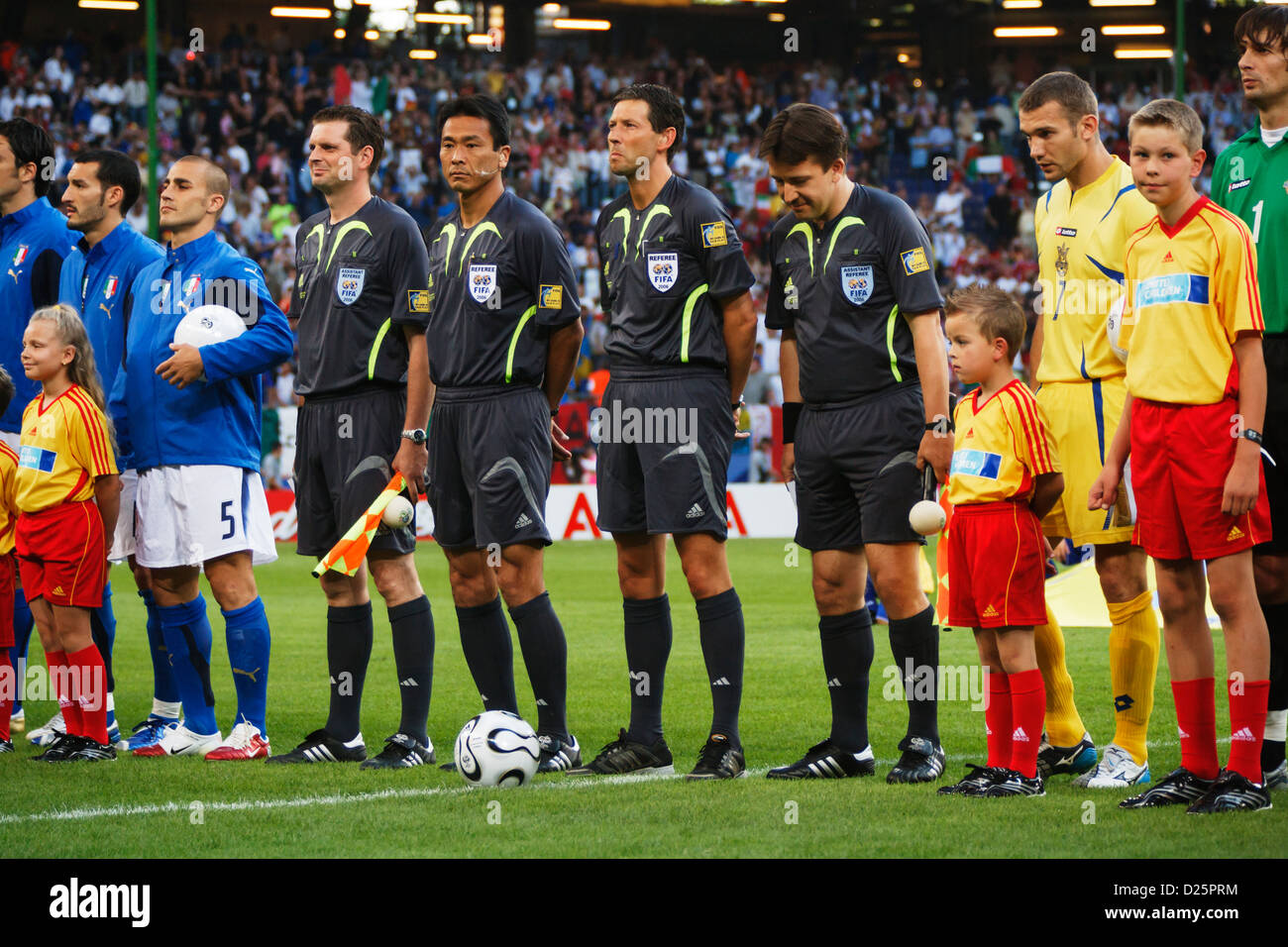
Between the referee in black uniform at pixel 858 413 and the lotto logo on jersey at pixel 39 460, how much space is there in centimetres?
299

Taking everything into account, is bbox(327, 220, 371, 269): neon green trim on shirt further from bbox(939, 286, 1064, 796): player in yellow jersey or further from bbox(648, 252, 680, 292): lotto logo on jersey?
bbox(939, 286, 1064, 796): player in yellow jersey

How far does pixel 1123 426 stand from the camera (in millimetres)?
5258

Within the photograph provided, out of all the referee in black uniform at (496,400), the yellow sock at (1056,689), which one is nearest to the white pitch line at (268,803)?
the referee in black uniform at (496,400)

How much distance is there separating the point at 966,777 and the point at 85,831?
9.23 ft

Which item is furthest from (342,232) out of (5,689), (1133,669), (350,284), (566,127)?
(566,127)

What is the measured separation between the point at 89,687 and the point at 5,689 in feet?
1.97

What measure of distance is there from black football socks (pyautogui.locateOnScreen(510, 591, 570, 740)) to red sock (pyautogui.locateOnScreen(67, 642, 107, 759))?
1.73 meters

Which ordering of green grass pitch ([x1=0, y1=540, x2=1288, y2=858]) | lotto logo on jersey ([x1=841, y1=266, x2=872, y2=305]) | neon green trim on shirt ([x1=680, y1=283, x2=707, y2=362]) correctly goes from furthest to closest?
neon green trim on shirt ([x1=680, y1=283, x2=707, y2=362]), lotto logo on jersey ([x1=841, y1=266, x2=872, y2=305]), green grass pitch ([x1=0, y1=540, x2=1288, y2=858])

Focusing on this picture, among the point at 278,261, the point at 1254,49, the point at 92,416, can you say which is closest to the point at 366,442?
the point at 92,416

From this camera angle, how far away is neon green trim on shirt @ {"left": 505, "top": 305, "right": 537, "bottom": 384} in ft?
19.8

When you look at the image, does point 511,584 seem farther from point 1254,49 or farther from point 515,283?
point 1254,49

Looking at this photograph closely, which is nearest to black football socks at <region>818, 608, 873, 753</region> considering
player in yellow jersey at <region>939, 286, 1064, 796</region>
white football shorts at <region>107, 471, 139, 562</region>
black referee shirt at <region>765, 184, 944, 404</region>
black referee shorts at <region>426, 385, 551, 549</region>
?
player in yellow jersey at <region>939, 286, 1064, 796</region>

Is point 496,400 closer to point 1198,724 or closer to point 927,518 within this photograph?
point 927,518

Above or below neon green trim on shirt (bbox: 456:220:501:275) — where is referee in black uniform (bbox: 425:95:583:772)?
below
